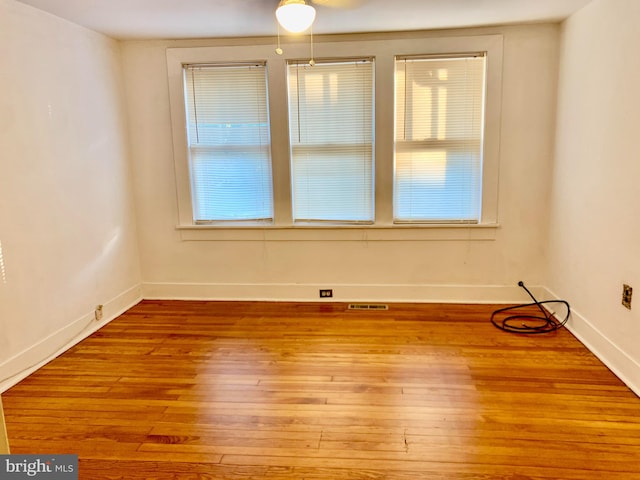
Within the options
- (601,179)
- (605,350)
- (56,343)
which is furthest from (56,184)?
(605,350)

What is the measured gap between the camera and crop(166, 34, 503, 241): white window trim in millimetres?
3457

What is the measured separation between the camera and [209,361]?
2.80 m

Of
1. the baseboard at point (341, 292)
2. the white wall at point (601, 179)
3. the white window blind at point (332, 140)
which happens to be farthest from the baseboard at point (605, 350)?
the white window blind at point (332, 140)

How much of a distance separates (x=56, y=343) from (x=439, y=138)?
3307mm

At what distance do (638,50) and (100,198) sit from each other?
3.74m

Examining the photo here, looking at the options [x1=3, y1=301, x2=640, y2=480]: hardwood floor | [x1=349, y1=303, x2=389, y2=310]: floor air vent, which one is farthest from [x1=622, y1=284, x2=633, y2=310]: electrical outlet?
[x1=349, y1=303, x2=389, y2=310]: floor air vent

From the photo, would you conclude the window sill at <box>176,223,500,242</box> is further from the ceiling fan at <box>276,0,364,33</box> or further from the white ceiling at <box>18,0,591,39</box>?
the ceiling fan at <box>276,0,364,33</box>

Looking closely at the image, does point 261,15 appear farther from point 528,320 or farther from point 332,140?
point 528,320

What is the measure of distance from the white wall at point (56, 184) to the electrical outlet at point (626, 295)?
363 centimetres

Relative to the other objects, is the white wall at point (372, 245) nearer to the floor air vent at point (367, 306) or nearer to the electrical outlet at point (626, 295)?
the floor air vent at point (367, 306)

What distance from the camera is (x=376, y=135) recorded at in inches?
142

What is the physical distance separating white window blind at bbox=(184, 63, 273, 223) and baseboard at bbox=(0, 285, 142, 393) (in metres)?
1.02

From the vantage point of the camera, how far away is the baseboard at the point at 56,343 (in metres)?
2.54

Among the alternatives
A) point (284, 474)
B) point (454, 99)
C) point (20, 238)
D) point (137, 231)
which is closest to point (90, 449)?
point (284, 474)
